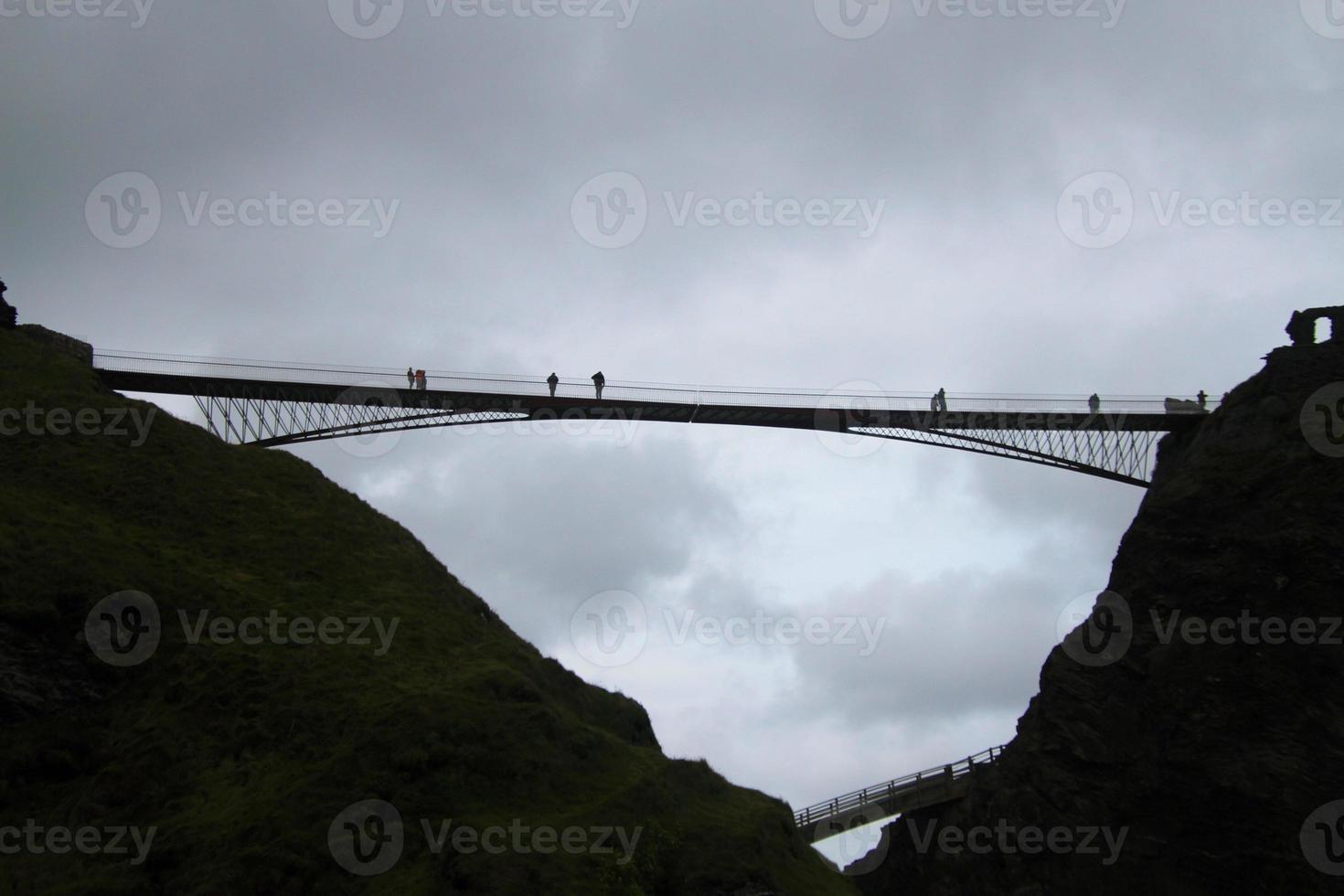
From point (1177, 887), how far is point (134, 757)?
1646 inches

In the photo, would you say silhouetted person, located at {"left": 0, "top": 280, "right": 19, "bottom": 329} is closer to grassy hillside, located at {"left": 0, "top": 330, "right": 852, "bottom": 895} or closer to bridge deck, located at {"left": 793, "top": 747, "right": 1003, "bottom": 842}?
grassy hillside, located at {"left": 0, "top": 330, "right": 852, "bottom": 895}

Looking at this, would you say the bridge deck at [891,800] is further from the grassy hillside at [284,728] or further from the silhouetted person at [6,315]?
the silhouetted person at [6,315]

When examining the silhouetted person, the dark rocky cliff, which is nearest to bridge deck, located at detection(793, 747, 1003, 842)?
the dark rocky cliff

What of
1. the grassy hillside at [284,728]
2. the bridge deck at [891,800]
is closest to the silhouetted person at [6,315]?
the grassy hillside at [284,728]

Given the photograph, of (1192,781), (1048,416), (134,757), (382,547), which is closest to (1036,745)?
(1192,781)

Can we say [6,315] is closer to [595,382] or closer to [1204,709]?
[595,382]

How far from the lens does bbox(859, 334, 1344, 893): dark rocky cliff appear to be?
166 ft

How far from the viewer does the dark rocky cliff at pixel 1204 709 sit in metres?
50.6

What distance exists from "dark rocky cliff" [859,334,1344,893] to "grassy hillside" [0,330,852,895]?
20732mm

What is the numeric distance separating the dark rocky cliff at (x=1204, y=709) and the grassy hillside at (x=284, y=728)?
20.7 meters

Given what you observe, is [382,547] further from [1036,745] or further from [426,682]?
[1036,745]

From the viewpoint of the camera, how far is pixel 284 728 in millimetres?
32438

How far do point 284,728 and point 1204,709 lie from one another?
4016cm

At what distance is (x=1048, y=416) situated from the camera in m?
63.0
